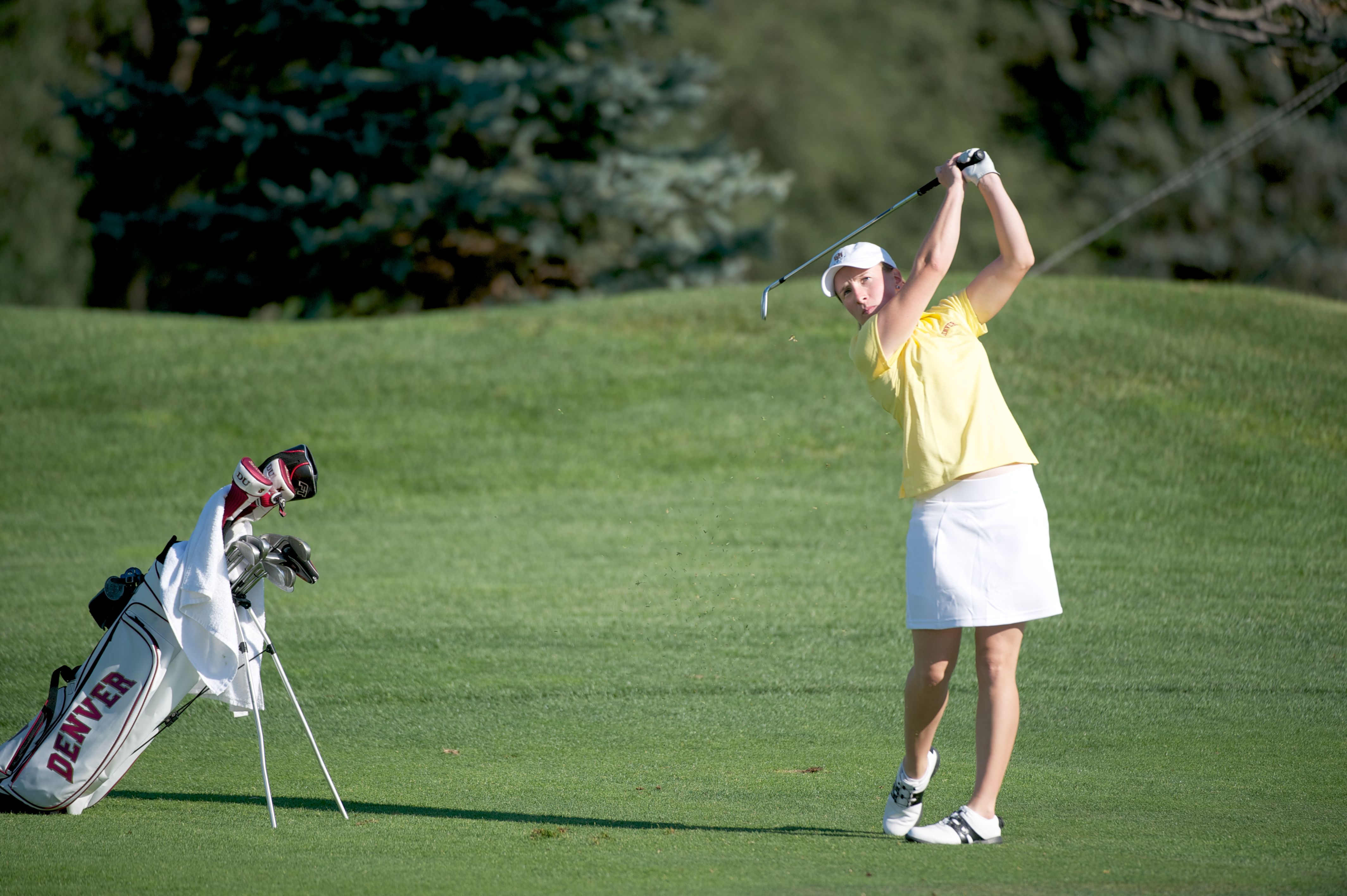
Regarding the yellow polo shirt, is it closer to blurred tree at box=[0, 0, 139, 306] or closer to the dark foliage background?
the dark foliage background

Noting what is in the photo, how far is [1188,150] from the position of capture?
27625mm

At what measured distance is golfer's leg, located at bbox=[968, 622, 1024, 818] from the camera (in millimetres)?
3871

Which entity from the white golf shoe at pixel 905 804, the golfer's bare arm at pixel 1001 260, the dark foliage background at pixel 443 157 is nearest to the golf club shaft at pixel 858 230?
the golfer's bare arm at pixel 1001 260

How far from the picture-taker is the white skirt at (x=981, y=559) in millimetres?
3812

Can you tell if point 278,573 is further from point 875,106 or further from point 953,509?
point 875,106

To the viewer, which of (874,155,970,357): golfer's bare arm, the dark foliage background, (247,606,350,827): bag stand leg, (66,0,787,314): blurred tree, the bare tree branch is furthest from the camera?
the dark foliage background

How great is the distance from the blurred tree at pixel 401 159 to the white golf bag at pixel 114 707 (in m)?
14.5

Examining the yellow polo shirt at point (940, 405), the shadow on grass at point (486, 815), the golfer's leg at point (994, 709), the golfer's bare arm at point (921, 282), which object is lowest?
the shadow on grass at point (486, 815)

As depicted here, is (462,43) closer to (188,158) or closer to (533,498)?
(188,158)

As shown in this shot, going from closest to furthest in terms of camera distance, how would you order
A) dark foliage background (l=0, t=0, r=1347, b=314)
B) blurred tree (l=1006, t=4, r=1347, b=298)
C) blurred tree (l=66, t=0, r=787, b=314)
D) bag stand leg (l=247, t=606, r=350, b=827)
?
bag stand leg (l=247, t=606, r=350, b=827), blurred tree (l=66, t=0, r=787, b=314), dark foliage background (l=0, t=0, r=1347, b=314), blurred tree (l=1006, t=4, r=1347, b=298)

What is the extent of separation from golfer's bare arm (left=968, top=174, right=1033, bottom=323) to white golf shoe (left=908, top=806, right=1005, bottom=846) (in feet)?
4.67

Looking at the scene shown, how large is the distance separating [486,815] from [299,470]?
1.24 meters

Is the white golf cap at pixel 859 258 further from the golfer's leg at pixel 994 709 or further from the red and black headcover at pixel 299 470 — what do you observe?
the red and black headcover at pixel 299 470

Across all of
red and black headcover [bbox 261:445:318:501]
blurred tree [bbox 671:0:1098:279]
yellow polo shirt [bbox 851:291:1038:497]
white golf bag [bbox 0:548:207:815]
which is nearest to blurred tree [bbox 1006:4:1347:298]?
blurred tree [bbox 671:0:1098:279]
